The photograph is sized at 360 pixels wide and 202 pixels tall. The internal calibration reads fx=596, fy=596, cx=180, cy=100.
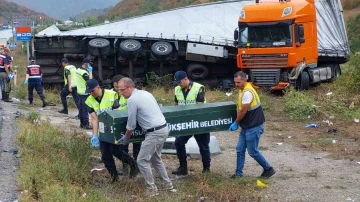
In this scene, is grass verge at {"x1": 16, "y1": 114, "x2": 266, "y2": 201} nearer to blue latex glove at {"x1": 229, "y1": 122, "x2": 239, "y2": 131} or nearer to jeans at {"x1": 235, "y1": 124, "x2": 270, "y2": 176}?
jeans at {"x1": 235, "y1": 124, "x2": 270, "y2": 176}

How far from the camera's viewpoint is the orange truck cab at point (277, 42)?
59.0 feet

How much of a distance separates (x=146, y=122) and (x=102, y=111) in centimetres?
101

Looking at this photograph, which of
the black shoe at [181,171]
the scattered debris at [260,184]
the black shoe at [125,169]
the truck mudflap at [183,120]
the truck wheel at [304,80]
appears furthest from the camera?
the truck wheel at [304,80]

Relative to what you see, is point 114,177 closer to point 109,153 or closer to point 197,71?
point 109,153

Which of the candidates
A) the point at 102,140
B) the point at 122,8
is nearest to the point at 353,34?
the point at 102,140

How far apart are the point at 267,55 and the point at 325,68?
365 centimetres

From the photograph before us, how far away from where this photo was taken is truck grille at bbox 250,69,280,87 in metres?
18.5

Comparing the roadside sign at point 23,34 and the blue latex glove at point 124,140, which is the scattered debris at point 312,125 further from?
the roadside sign at point 23,34

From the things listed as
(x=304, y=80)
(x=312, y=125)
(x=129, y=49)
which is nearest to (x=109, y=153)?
(x=312, y=125)

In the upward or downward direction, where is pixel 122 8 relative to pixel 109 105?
upward

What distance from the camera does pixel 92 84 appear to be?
802cm

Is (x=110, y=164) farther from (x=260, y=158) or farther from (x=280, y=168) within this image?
(x=280, y=168)

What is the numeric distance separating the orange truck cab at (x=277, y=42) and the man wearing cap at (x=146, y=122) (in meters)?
11.2

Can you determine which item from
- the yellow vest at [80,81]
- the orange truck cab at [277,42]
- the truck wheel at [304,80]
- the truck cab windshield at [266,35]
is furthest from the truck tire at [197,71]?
the yellow vest at [80,81]
